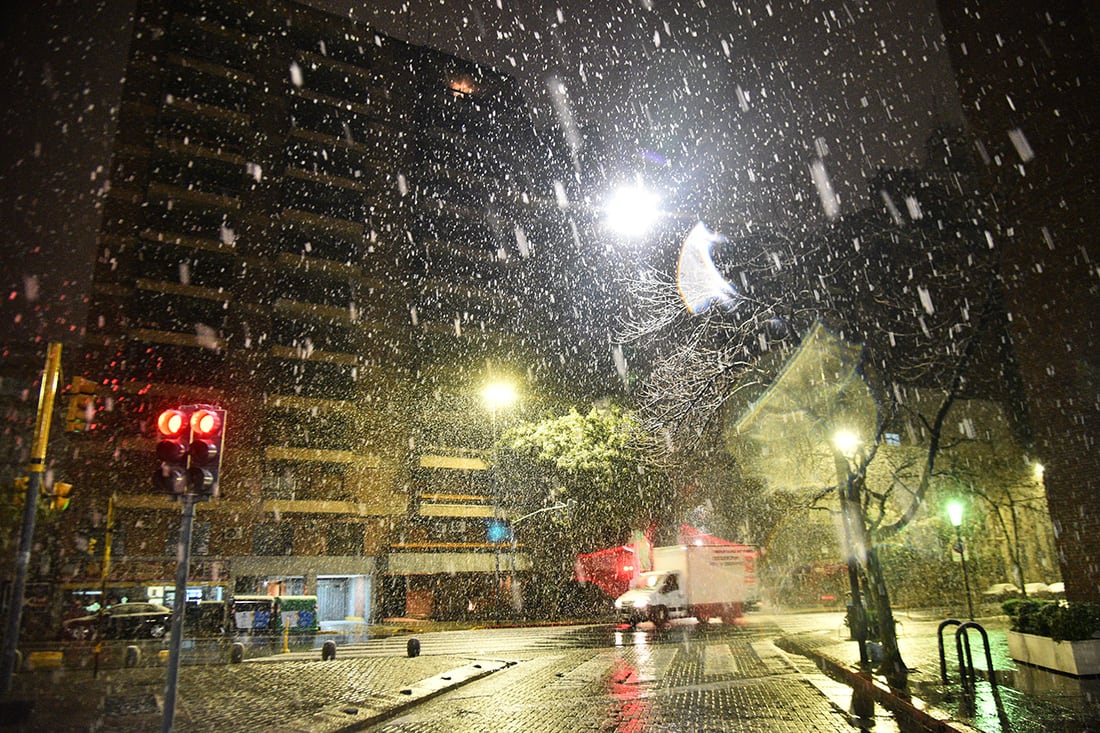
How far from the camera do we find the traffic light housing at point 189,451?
7.21m

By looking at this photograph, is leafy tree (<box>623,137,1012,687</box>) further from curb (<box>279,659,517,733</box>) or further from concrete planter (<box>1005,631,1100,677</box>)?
curb (<box>279,659,517,733</box>)

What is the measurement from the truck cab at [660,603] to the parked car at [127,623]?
1682 cm

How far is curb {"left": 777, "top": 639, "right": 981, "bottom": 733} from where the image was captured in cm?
768

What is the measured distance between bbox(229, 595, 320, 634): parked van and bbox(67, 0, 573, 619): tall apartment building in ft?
30.5

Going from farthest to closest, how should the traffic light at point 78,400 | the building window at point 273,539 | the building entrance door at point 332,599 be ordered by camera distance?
the building entrance door at point 332,599 < the building window at point 273,539 < the traffic light at point 78,400

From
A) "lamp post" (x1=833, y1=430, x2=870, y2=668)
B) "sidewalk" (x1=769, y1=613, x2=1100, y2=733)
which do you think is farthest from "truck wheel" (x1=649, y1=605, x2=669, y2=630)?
"lamp post" (x1=833, y1=430, x2=870, y2=668)

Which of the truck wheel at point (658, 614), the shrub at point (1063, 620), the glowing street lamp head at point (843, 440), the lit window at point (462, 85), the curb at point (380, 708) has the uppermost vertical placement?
the lit window at point (462, 85)

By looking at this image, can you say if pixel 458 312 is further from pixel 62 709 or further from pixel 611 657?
pixel 62 709

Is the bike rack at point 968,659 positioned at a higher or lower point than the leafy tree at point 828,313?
lower

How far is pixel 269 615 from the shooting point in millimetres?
28547

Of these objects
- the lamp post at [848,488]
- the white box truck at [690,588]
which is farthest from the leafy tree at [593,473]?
the lamp post at [848,488]

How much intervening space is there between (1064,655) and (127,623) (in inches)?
1074

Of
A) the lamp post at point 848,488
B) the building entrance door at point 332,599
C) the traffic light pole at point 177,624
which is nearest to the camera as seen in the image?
the traffic light pole at point 177,624

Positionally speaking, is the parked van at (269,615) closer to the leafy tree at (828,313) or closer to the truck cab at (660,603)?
the truck cab at (660,603)
